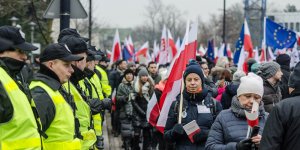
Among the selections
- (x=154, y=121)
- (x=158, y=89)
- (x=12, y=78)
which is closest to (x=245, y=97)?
(x=12, y=78)

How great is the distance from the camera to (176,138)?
24.5ft

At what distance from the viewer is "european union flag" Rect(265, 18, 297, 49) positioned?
17297mm

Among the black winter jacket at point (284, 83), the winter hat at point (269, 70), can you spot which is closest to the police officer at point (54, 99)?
the winter hat at point (269, 70)

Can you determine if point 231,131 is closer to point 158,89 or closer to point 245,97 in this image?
point 245,97

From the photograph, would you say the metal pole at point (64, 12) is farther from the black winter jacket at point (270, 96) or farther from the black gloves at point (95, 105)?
the black winter jacket at point (270, 96)

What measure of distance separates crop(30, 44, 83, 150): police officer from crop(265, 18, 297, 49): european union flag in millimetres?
12179

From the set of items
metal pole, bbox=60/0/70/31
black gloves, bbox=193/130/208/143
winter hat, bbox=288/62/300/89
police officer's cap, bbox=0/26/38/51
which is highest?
metal pole, bbox=60/0/70/31

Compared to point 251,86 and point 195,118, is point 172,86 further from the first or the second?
point 251,86

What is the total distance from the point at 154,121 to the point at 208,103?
199 centimetres

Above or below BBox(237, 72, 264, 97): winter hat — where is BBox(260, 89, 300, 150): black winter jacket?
below

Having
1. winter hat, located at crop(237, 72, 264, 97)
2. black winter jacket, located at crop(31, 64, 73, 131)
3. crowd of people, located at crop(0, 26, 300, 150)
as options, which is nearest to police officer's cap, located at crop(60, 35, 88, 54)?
crowd of people, located at crop(0, 26, 300, 150)

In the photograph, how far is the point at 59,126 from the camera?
5.37 meters

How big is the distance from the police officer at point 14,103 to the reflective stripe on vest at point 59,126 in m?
0.43

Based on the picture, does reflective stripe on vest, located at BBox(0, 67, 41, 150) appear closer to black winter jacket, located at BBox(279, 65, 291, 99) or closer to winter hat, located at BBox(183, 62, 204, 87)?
winter hat, located at BBox(183, 62, 204, 87)
